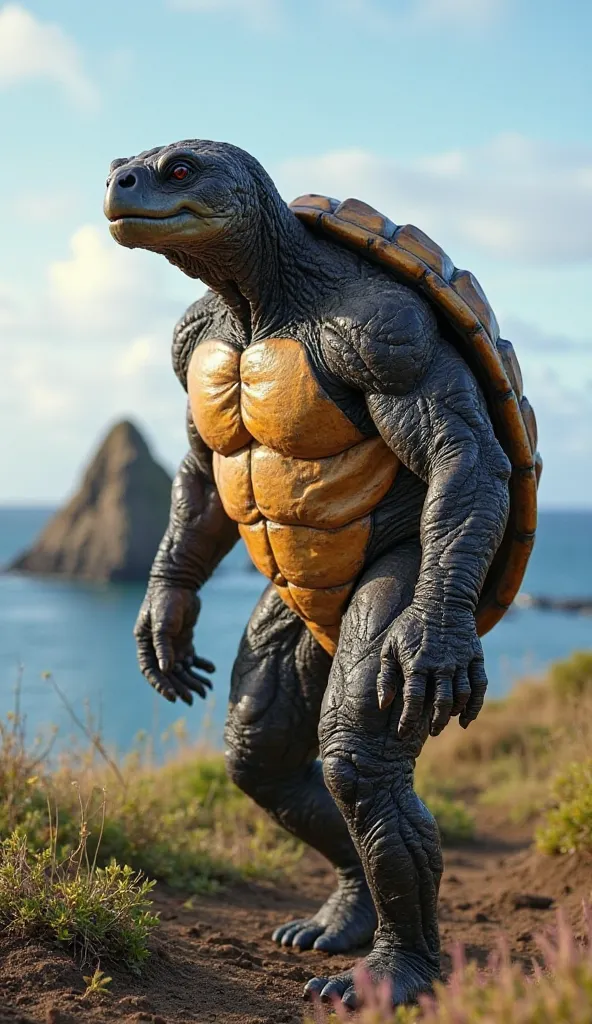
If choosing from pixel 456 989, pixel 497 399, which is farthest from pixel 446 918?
→ pixel 456 989

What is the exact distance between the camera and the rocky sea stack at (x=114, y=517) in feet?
188

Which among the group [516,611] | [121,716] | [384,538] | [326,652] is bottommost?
[121,716]

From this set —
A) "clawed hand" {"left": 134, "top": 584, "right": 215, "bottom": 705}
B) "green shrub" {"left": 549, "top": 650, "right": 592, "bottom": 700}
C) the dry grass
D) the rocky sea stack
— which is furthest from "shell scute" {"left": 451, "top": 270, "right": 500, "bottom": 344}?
the rocky sea stack

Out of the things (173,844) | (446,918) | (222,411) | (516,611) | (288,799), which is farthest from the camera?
(516,611)

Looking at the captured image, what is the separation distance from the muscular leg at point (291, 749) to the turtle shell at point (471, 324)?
0.76 metres

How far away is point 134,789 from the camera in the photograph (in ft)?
17.9

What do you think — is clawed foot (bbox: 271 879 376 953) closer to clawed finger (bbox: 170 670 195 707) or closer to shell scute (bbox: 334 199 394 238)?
clawed finger (bbox: 170 670 195 707)

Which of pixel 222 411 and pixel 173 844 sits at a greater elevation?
pixel 222 411

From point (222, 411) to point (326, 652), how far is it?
0.91 m

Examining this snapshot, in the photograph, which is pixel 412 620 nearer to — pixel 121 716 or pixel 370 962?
pixel 370 962

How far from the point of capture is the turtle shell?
136 inches

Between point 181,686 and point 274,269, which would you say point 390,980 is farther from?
point 274,269

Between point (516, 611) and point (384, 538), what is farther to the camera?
point (516, 611)

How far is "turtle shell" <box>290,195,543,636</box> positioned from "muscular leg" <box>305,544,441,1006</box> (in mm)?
495
